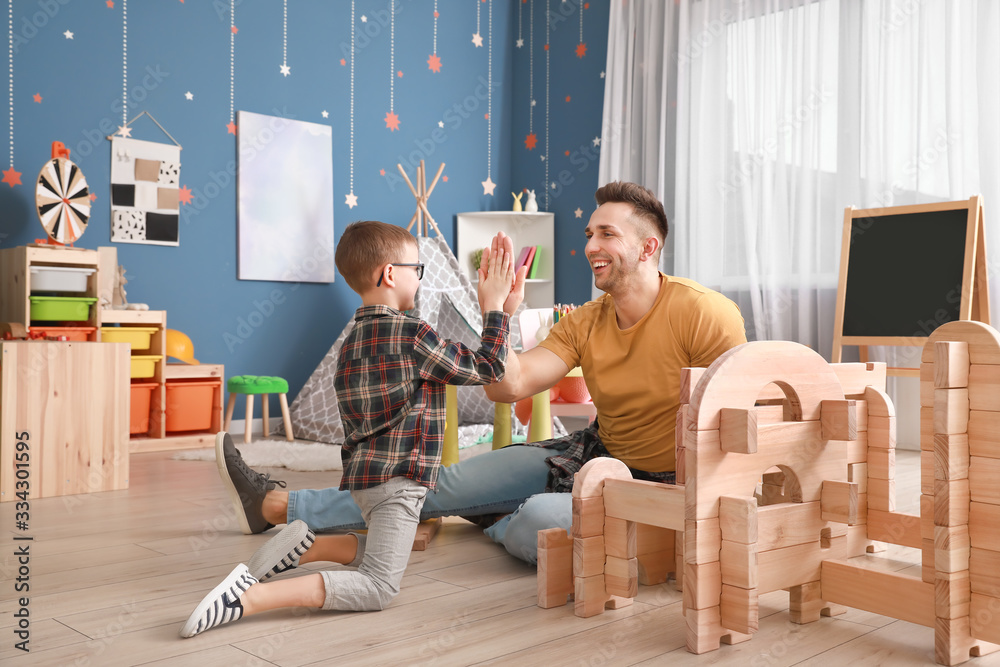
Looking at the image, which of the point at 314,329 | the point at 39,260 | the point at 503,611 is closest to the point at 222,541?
the point at 503,611

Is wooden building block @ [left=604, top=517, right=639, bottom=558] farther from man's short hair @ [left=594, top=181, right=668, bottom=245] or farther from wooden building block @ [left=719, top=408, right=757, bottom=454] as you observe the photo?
man's short hair @ [left=594, top=181, right=668, bottom=245]

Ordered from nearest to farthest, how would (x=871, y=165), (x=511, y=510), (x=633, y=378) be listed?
(x=633, y=378) < (x=511, y=510) < (x=871, y=165)

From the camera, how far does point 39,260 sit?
9.50 feet

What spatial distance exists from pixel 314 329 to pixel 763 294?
2183 millimetres

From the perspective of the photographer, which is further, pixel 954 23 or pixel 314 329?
pixel 314 329

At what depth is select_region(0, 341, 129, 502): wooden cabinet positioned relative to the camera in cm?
231

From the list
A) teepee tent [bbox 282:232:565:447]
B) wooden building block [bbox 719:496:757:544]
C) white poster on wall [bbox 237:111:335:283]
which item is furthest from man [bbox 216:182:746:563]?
white poster on wall [bbox 237:111:335:283]

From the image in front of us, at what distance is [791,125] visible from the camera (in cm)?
365

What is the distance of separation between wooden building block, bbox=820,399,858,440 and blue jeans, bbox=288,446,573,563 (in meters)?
0.65

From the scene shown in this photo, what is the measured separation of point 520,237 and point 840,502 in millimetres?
3656

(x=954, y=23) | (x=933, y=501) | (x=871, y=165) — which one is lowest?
(x=933, y=501)

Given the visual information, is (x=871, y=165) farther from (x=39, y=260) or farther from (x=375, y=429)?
(x=39, y=260)

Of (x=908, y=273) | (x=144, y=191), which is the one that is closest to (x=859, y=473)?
(x=908, y=273)

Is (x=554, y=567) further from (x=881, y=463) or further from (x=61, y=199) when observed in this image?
(x=61, y=199)
